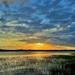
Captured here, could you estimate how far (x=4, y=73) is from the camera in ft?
107

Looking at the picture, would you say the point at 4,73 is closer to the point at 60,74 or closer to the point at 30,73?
the point at 30,73

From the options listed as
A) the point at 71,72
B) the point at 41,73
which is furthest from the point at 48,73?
the point at 71,72

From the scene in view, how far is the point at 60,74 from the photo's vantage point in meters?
31.7

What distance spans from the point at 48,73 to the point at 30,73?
2.50 m

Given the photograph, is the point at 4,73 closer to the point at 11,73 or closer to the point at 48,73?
the point at 11,73

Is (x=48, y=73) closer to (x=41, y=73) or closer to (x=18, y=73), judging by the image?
(x=41, y=73)

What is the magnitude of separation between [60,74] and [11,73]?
6.71 m

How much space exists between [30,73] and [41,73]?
5.00 ft

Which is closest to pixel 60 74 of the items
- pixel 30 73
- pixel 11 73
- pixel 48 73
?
pixel 48 73

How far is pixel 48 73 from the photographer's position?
32438 mm

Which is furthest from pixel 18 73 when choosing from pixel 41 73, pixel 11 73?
pixel 41 73

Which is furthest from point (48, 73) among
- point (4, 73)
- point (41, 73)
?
point (4, 73)

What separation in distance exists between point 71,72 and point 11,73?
27.1 feet

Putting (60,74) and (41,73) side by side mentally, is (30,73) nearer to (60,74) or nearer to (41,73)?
(41,73)
